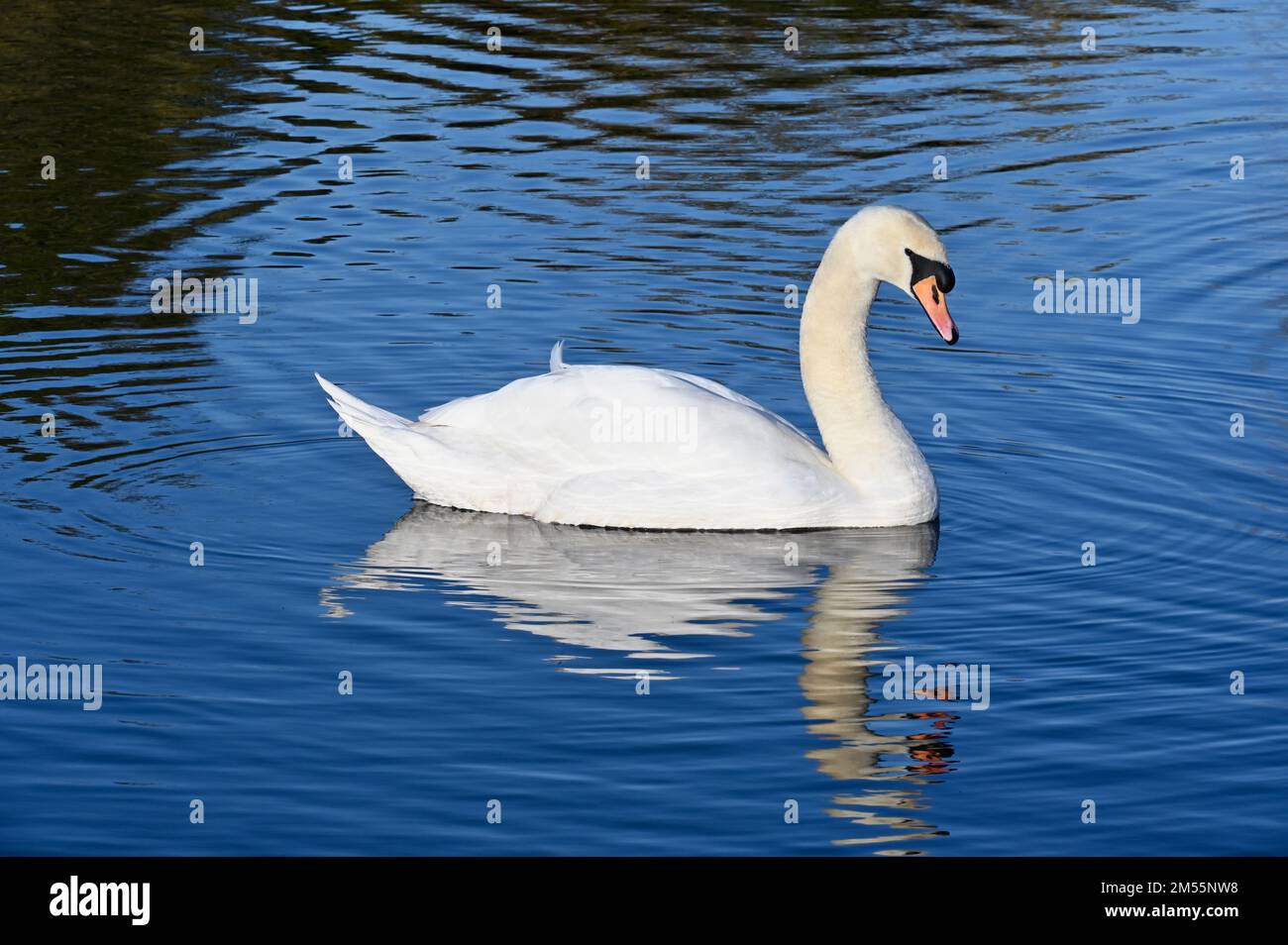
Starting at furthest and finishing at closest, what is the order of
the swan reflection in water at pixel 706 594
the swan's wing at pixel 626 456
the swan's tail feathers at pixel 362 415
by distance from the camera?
the swan's tail feathers at pixel 362 415 → the swan's wing at pixel 626 456 → the swan reflection in water at pixel 706 594

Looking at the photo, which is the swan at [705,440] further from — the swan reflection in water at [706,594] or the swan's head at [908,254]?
the swan reflection in water at [706,594]

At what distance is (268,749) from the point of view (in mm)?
8047

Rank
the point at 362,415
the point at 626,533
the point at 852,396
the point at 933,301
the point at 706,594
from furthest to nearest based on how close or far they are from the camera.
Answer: the point at 362,415, the point at 852,396, the point at 626,533, the point at 933,301, the point at 706,594

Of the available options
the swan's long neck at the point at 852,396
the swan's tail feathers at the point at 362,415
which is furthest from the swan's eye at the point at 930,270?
the swan's tail feathers at the point at 362,415

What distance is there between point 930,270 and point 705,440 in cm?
130

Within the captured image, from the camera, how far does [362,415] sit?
11.1 m

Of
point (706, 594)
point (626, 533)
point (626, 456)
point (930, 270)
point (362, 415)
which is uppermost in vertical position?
point (930, 270)

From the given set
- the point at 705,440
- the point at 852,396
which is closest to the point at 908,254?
the point at 852,396

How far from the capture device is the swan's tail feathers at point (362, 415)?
1107cm

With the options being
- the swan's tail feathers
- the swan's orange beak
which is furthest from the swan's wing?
the swan's orange beak

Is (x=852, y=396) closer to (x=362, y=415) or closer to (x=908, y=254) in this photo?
(x=908, y=254)

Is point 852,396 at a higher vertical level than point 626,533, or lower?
higher

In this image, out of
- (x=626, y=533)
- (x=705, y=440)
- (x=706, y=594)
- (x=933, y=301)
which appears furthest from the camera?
(x=626, y=533)
